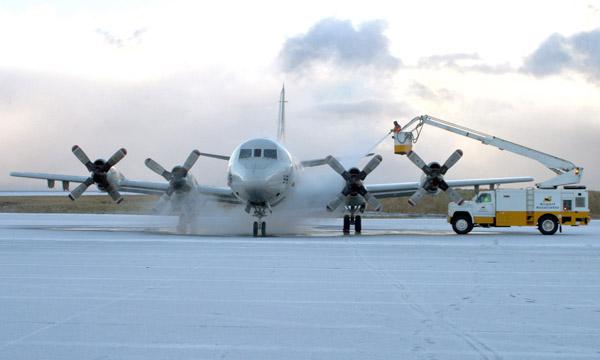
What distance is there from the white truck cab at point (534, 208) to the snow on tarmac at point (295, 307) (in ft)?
45.6

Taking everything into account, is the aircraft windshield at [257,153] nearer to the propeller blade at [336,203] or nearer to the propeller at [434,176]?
the propeller blade at [336,203]

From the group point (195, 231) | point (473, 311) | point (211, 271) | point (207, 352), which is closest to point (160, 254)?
point (211, 271)

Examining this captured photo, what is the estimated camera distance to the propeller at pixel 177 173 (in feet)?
104

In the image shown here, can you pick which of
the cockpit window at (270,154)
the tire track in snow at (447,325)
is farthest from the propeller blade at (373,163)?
the tire track in snow at (447,325)

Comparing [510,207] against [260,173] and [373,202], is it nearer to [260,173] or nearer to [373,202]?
[373,202]

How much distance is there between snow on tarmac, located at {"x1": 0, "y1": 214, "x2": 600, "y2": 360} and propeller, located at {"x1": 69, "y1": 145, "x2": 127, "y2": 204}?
14.6 meters

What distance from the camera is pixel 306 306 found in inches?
367

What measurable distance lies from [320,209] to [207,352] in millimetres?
27494

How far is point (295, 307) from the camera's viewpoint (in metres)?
9.21

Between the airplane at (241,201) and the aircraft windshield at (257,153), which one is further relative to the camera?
the airplane at (241,201)

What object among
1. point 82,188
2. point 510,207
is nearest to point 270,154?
point 82,188

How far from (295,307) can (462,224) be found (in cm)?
2315

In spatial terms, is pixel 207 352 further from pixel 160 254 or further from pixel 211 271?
pixel 160 254

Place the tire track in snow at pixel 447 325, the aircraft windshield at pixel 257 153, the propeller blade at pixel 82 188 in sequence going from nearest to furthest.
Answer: the tire track in snow at pixel 447 325
the aircraft windshield at pixel 257 153
the propeller blade at pixel 82 188
